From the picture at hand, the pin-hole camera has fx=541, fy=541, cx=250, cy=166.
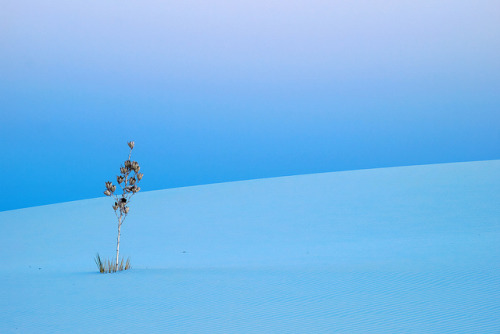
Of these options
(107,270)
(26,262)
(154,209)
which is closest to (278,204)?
(154,209)

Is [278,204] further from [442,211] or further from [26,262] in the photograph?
[26,262]

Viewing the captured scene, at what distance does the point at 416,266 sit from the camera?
848cm

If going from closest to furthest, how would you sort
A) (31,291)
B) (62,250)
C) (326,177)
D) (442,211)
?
(31,291)
(62,250)
(442,211)
(326,177)

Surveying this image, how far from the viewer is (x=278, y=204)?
22.2 metres

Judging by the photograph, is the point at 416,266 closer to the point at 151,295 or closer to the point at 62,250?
the point at 151,295

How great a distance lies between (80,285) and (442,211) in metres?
13.7

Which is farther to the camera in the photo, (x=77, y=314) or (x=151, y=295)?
(x=151, y=295)

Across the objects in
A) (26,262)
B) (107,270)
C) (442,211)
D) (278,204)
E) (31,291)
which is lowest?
(31,291)

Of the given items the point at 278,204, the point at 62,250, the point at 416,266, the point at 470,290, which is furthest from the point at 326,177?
the point at 470,290

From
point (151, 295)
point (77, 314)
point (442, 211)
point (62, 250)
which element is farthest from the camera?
point (442, 211)

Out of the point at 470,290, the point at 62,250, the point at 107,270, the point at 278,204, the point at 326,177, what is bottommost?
the point at 470,290

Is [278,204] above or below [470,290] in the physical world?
above

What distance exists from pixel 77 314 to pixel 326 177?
24.0 metres

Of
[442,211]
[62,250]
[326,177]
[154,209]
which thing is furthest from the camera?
[326,177]
